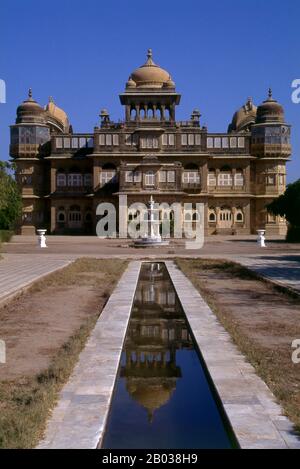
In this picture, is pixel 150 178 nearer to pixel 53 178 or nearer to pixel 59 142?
pixel 53 178

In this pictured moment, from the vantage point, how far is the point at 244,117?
76625 millimetres

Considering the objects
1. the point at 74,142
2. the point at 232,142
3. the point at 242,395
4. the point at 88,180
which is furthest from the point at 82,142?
the point at 242,395

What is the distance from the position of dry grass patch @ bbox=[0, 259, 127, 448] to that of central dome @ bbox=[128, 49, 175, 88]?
167ft

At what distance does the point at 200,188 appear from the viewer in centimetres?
6425

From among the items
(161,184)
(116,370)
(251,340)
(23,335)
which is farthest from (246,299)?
(161,184)

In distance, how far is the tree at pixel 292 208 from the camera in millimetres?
47250

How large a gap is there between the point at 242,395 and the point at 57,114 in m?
73.2

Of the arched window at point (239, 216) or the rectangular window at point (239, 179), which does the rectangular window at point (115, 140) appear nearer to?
the rectangular window at point (239, 179)

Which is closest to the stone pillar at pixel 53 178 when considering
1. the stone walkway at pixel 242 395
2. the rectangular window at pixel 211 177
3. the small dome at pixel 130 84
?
the small dome at pixel 130 84

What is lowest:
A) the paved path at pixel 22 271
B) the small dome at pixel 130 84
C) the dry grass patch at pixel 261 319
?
the dry grass patch at pixel 261 319

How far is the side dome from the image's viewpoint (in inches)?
2932

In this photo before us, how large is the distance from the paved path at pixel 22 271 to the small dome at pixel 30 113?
131 feet

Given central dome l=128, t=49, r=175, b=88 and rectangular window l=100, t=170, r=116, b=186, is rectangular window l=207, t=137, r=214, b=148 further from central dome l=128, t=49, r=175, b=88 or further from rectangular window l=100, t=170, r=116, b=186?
rectangular window l=100, t=170, r=116, b=186
